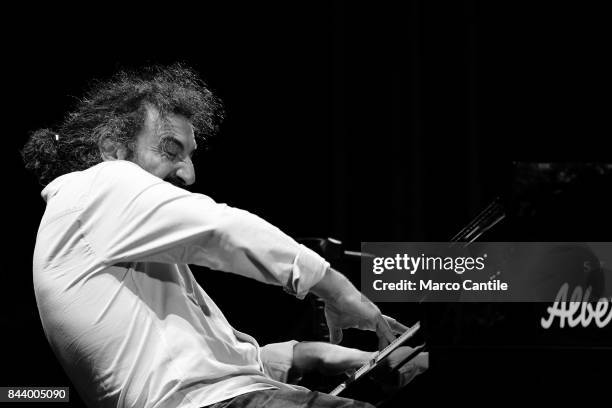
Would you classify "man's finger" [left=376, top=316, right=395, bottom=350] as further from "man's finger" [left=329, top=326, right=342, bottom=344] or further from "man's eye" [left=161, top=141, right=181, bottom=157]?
"man's eye" [left=161, top=141, right=181, bottom=157]

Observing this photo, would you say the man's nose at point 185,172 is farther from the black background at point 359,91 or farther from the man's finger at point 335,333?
the black background at point 359,91

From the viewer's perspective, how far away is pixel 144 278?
3.32 feet

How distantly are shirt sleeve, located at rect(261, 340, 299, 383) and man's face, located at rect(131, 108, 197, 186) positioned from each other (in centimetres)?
34

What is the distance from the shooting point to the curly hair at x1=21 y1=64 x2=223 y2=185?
119 cm

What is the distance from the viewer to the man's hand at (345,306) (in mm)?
942

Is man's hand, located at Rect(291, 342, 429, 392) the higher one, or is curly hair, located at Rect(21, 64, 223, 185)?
curly hair, located at Rect(21, 64, 223, 185)

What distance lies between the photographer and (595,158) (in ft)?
11.4

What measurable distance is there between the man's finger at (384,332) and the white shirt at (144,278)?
137mm

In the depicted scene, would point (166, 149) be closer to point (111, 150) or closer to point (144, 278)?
point (111, 150)

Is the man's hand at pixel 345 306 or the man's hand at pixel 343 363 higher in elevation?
the man's hand at pixel 345 306

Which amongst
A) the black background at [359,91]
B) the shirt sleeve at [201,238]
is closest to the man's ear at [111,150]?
the shirt sleeve at [201,238]

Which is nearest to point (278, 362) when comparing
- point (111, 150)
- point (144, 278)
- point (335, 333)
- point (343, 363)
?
point (343, 363)

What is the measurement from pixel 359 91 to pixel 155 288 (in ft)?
8.56

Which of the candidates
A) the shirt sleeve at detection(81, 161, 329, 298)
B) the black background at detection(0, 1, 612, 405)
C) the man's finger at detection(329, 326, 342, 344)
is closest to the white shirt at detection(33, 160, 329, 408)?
the shirt sleeve at detection(81, 161, 329, 298)
